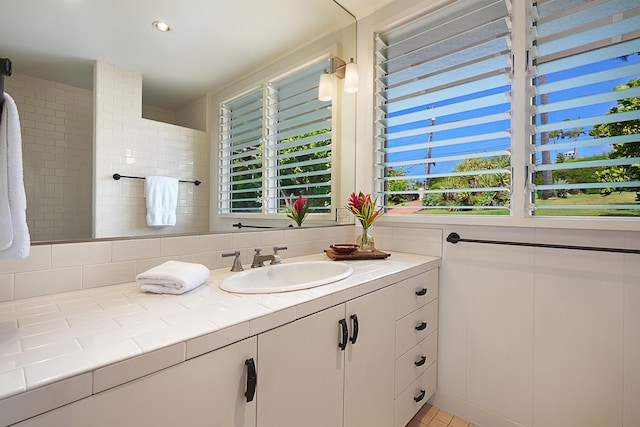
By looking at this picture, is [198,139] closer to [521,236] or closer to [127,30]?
[127,30]

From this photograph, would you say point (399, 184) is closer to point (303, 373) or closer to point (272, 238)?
point (272, 238)

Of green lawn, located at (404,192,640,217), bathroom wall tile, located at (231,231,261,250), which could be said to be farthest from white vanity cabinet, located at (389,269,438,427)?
bathroom wall tile, located at (231,231,261,250)

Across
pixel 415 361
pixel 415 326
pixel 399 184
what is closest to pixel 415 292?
pixel 415 326

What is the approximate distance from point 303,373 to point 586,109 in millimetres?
1615

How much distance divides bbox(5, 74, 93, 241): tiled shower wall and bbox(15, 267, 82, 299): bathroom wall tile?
11 centimetres

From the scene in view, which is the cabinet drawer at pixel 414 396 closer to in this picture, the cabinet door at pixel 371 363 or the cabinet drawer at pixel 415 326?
the cabinet door at pixel 371 363

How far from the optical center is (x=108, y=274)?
107cm

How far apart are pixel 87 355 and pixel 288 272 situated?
0.96 m

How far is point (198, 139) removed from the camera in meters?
1.28

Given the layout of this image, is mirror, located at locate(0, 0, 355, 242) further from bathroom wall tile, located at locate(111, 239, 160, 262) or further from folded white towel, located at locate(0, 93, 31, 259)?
folded white towel, located at locate(0, 93, 31, 259)

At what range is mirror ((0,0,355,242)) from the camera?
90 cm

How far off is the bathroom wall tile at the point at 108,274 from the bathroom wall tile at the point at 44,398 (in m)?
0.64

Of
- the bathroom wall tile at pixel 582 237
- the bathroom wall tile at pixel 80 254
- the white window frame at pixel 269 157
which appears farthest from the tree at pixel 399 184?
the bathroom wall tile at pixel 80 254

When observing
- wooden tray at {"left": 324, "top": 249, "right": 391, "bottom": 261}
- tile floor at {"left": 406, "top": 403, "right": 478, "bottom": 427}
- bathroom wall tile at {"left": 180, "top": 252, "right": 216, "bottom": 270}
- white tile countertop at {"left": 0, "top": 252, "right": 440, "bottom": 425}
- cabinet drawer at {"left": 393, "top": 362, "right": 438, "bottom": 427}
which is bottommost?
tile floor at {"left": 406, "top": 403, "right": 478, "bottom": 427}
